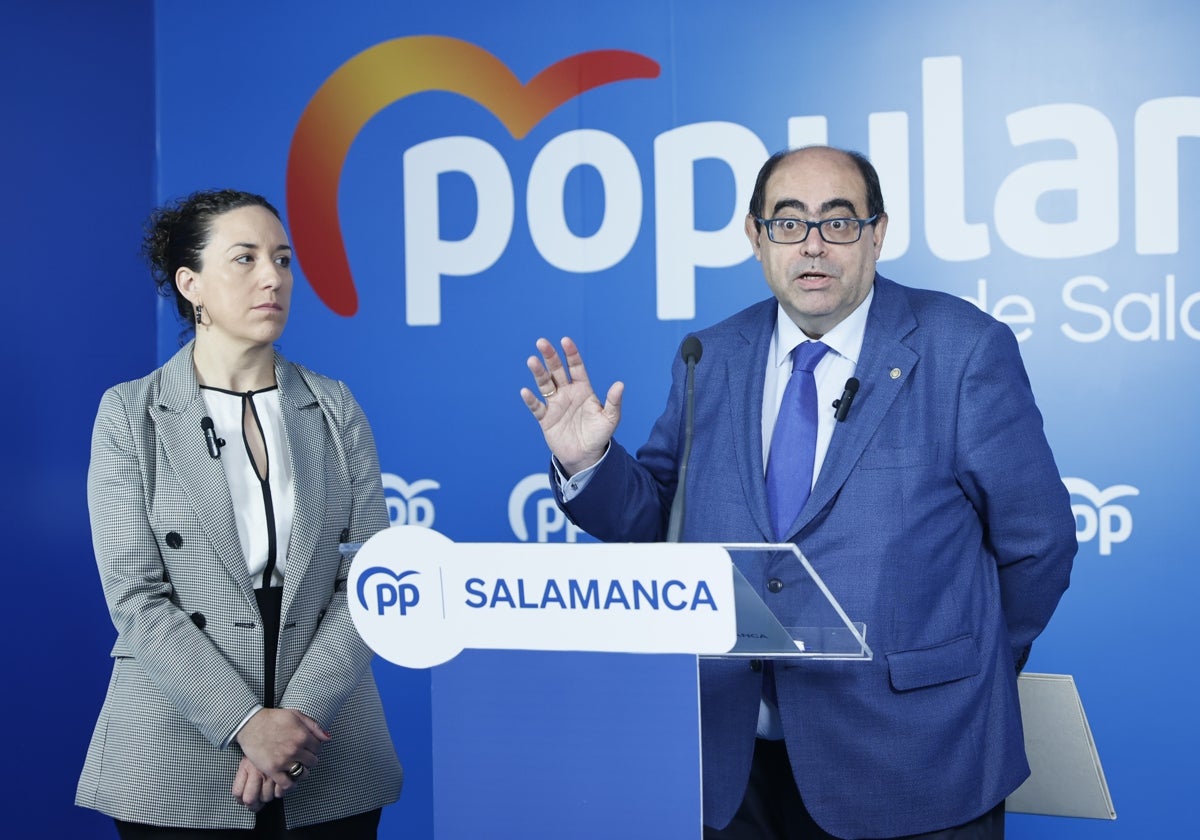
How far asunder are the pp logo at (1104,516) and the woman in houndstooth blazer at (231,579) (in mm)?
2153

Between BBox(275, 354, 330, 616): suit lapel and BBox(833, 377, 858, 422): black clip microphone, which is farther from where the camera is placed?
BBox(275, 354, 330, 616): suit lapel

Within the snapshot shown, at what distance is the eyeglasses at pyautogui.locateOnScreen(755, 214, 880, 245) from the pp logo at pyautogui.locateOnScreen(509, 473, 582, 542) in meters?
1.89

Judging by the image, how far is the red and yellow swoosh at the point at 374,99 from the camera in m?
4.04

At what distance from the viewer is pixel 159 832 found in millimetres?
2209

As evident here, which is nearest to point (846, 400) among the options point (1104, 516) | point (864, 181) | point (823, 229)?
point (823, 229)

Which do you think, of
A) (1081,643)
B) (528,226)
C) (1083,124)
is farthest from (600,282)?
(1081,643)

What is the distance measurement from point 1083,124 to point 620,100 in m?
1.37

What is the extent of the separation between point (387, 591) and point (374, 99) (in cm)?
297

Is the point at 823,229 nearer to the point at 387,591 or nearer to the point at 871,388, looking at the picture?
the point at 871,388

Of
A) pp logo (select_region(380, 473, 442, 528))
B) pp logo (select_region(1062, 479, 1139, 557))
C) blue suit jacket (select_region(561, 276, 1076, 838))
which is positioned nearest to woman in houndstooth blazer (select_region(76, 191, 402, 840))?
blue suit jacket (select_region(561, 276, 1076, 838))

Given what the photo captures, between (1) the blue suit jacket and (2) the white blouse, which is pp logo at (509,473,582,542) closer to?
(2) the white blouse

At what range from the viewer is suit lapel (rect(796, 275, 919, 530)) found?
6.66 feet

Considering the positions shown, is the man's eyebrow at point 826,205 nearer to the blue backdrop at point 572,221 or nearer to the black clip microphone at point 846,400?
the black clip microphone at point 846,400

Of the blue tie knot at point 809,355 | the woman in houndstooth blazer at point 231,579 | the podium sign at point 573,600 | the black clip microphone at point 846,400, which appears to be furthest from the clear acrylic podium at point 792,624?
the woman in houndstooth blazer at point 231,579
